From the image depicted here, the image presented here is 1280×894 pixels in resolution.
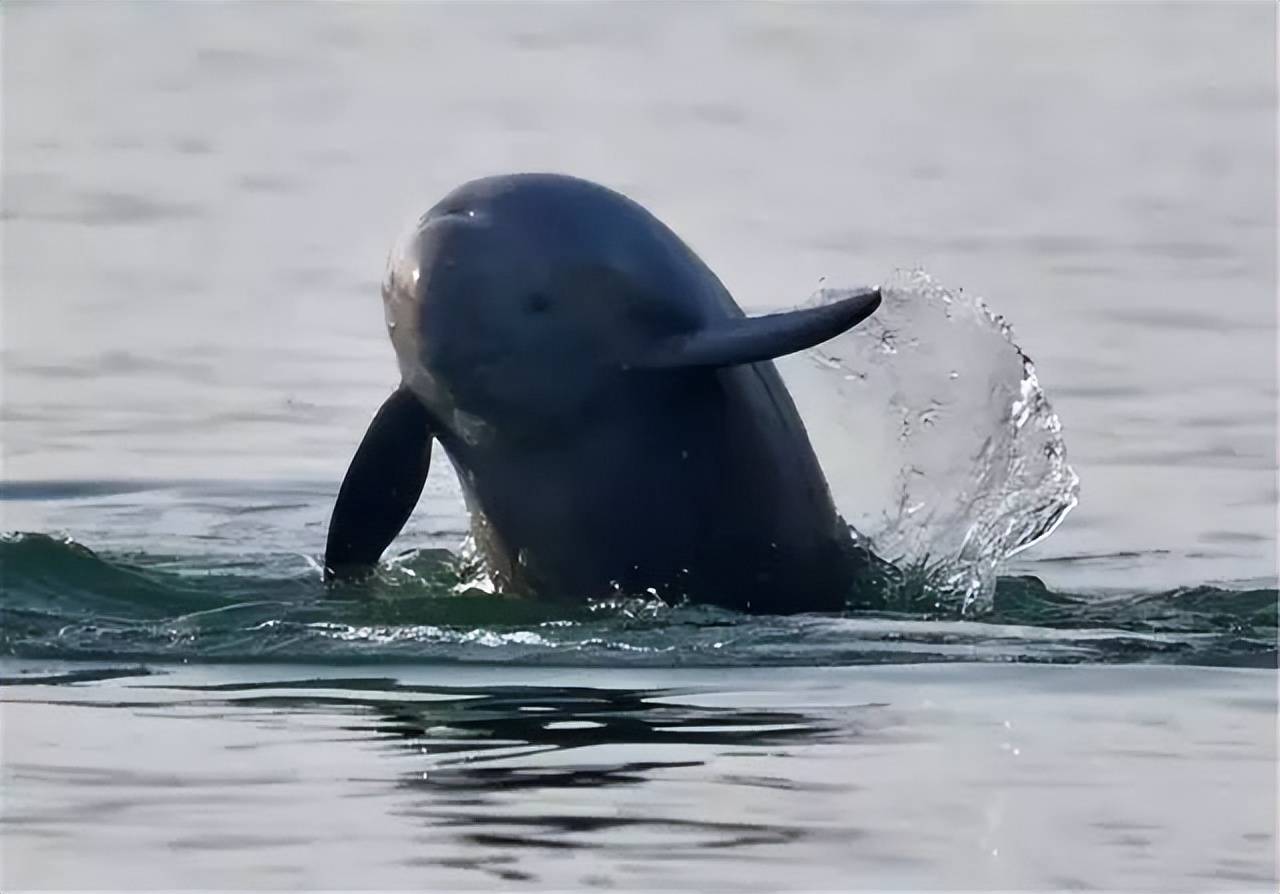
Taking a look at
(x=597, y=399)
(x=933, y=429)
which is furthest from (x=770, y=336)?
(x=933, y=429)

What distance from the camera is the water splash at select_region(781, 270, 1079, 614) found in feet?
78.7

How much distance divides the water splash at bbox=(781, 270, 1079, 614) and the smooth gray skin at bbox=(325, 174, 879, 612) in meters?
2.04

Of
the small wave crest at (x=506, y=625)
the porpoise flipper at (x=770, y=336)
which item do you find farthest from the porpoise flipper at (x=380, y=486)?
the porpoise flipper at (x=770, y=336)

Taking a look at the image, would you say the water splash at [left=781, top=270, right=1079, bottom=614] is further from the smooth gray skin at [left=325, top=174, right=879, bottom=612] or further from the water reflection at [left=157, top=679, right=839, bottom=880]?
the water reflection at [left=157, top=679, right=839, bottom=880]

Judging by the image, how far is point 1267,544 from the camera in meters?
25.7

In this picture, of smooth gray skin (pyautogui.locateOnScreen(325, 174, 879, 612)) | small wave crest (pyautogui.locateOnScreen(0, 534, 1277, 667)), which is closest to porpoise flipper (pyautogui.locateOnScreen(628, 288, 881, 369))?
smooth gray skin (pyautogui.locateOnScreen(325, 174, 879, 612))

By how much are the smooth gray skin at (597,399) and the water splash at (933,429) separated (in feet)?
→ 6.71

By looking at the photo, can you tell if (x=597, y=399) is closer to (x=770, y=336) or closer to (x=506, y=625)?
(x=770, y=336)

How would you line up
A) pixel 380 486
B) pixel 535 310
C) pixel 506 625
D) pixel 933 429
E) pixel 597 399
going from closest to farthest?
pixel 506 625 → pixel 535 310 → pixel 597 399 → pixel 380 486 → pixel 933 429

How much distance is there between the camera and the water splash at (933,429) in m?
24.0

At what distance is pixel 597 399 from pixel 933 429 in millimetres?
4223

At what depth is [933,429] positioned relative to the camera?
A: 2486cm

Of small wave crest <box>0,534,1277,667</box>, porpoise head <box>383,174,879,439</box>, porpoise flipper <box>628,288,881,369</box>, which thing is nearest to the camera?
small wave crest <box>0,534,1277,667</box>

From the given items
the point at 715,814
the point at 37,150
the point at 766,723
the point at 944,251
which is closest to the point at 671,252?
the point at 766,723
